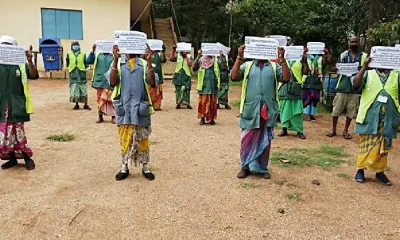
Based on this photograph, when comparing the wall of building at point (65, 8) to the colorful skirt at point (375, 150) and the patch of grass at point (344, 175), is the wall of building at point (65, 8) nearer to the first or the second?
the patch of grass at point (344, 175)

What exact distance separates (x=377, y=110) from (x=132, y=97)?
301 cm

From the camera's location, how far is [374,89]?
5031 millimetres

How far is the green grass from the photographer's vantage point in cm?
606

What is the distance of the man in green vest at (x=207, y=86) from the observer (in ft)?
29.2

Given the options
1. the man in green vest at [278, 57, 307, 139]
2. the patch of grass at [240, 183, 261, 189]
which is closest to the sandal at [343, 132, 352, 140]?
the man in green vest at [278, 57, 307, 139]

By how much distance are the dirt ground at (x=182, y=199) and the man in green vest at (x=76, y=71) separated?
122 inches

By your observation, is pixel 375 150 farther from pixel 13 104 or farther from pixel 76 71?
pixel 76 71

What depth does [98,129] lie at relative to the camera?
8148mm

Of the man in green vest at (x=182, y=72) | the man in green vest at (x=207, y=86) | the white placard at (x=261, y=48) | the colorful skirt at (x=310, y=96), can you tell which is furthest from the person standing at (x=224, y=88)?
the white placard at (x=261, y=48)

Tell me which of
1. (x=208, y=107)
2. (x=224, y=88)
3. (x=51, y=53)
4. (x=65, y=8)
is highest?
(x=65, y=8)

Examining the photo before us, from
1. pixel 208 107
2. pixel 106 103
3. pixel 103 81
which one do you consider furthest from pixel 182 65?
pixel 106 103

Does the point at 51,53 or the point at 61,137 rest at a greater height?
the point at 51,53

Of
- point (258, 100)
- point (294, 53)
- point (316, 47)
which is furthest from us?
point (316, 47)

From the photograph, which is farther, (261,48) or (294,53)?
(294,53)
